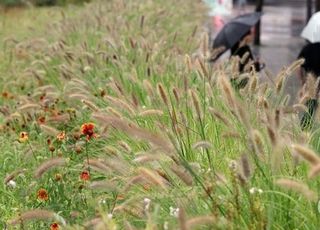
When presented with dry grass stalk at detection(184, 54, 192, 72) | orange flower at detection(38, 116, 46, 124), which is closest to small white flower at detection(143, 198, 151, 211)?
dry grass stalk at detection(184, 54, 192, 72)

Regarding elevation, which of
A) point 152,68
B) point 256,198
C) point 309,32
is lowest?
point 309,32

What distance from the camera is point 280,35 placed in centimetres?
2008

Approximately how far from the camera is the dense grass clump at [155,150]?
131 inches

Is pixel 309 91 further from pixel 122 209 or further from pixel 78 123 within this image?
pixel 78 123

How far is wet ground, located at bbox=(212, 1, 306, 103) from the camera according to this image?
15906mm

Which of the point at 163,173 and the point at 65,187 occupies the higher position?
the point at 163,173

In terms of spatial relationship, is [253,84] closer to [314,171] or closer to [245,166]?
[245,166]

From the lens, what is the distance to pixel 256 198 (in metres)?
3.37

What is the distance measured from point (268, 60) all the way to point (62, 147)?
10.5 m

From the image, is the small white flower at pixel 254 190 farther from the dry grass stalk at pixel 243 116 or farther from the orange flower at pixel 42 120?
the orange flower at pixel 42 120

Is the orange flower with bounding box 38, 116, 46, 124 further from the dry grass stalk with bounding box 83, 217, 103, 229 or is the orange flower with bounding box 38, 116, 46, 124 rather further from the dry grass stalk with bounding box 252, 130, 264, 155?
the dry grass stalk with bounding box 252, 130, 264, 155

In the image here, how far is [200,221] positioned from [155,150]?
688 millimetres

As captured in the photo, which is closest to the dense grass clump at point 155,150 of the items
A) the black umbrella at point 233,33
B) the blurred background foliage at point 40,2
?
the black umbrella at point 233,33

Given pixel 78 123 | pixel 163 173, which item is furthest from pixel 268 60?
pixel 163 173
